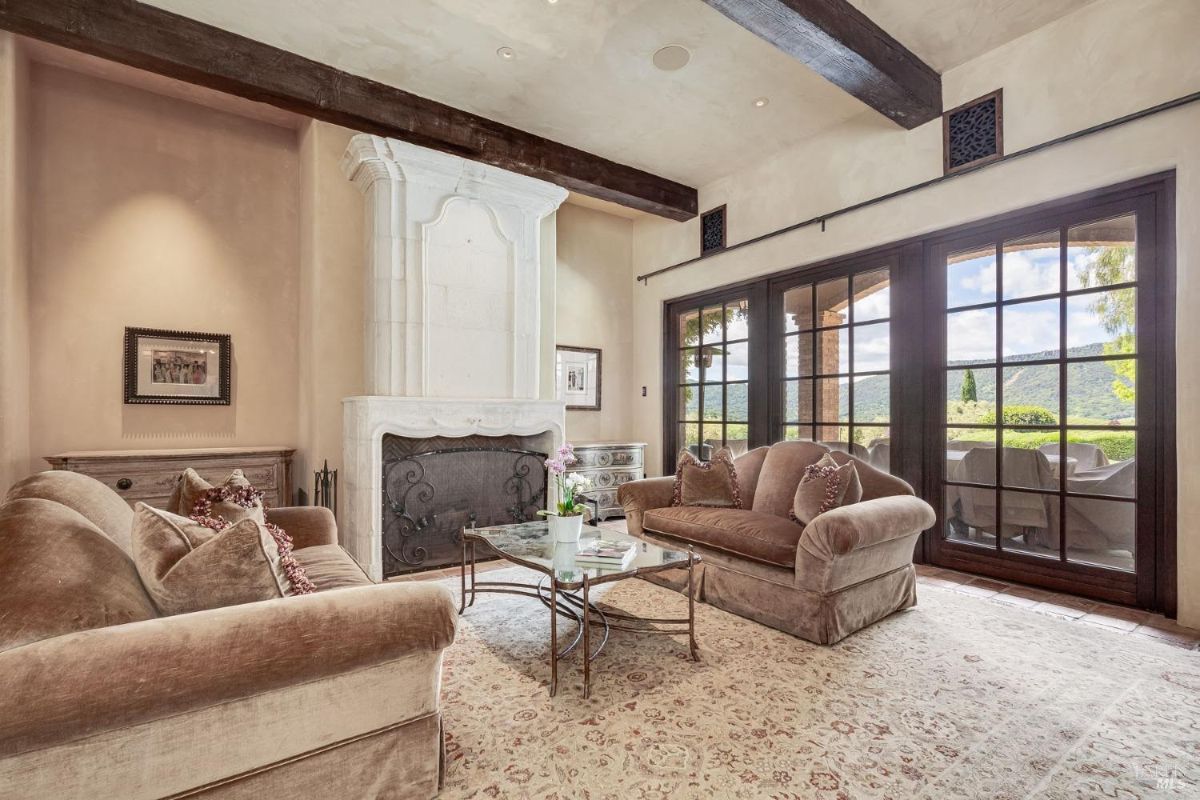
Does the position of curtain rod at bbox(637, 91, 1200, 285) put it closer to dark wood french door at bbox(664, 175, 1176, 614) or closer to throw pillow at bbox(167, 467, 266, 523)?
dark wood french door at bbox(664, 175, 1176, 614)

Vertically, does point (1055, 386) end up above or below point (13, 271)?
below

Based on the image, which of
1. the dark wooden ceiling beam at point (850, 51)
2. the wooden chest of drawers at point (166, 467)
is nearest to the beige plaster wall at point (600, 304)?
the wooden chest of drawers at point (166, 467)

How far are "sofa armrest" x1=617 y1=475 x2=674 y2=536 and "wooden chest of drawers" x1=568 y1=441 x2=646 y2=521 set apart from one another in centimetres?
160

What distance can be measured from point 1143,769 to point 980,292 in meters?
2.83

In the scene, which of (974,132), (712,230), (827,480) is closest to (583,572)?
(827,480)

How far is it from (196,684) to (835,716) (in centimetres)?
196

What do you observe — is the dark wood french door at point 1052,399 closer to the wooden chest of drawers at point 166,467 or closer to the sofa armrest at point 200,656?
the sofa armrest at point 200,656

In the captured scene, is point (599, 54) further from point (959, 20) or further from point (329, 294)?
point (329, 294)

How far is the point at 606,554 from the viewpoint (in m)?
2.52

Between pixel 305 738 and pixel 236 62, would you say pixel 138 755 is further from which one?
pixel 236 62

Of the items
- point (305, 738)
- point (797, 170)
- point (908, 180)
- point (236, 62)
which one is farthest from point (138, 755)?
point (797, 170)

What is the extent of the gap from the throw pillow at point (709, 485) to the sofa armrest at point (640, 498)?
0.07 metres

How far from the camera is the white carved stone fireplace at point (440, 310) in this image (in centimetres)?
374

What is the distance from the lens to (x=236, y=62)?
327 centimetres
